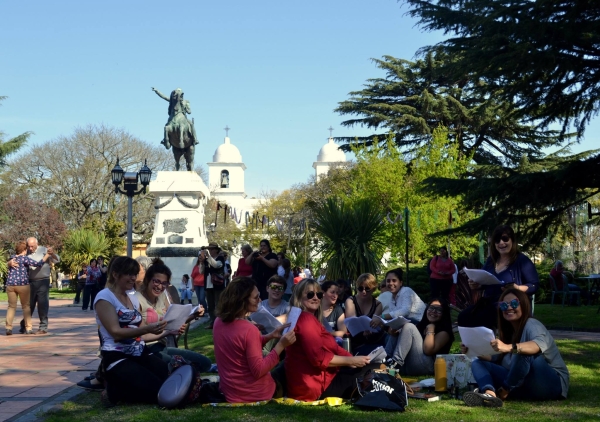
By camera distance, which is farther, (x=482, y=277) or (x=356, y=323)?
(x=356, y=323)

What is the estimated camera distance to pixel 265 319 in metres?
7.58

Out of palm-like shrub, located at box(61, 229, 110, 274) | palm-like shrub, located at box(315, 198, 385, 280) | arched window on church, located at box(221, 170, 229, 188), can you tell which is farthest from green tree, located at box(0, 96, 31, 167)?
arched window on church, located at box(221, 170, 229, 188)

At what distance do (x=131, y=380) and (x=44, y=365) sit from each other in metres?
3.89

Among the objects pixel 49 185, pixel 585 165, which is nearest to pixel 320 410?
pixel 585 165

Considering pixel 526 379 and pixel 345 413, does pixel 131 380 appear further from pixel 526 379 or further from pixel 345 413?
pixel 526 379

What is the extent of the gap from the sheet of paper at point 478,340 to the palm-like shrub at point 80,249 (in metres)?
35.2

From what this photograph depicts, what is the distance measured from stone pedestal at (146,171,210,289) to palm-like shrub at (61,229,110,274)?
49.6ft

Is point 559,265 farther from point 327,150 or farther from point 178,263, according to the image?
point 327,150

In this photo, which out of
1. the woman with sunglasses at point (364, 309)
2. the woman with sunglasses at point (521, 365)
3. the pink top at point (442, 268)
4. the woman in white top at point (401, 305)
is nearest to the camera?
the woman with sunglasses at point (521, 365)

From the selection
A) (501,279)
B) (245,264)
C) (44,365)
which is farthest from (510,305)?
(245,264)

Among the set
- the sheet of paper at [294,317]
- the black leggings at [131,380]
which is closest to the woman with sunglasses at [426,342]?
the sheet of paper at [294,317]

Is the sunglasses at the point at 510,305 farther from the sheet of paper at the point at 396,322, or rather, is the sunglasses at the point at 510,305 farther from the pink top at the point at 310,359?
the sheet of paper at the point at 396,322

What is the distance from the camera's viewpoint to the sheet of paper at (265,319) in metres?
7.49

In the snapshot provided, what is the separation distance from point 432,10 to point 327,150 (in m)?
106
